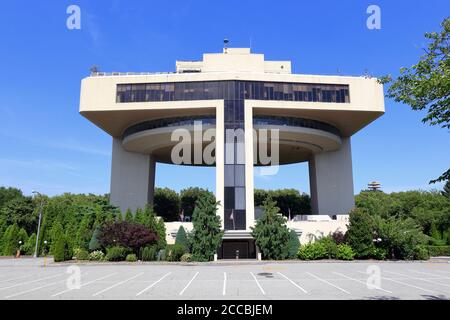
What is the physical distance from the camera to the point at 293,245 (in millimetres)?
35969

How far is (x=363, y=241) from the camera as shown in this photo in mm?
35062

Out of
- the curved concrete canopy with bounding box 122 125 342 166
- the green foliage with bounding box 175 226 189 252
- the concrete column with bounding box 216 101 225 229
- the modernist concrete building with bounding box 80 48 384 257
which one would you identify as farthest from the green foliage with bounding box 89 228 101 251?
the curved concrete canopy with bounding box 122 125 342 166

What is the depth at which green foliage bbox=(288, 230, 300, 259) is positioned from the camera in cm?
3544

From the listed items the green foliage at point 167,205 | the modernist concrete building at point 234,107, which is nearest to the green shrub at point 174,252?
the modernist concrete building at point 234,107

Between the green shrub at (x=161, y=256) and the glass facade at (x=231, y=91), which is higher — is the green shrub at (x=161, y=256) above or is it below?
below

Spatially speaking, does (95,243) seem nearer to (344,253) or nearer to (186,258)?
(186,258)

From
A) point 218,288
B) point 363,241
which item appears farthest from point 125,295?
point 363,241

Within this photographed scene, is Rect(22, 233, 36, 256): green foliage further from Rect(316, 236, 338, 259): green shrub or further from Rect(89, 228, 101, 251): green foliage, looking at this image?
Rect(316, 236, 338, 259): green shrub

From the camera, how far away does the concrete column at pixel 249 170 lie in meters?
38.8

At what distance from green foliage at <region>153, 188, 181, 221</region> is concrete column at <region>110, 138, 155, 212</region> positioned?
1886cm

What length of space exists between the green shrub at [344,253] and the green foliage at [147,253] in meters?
18.7

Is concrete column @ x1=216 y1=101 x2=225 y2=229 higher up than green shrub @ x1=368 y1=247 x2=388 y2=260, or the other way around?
concrete column @ x1=216 y1=101 x2=225 y2=229

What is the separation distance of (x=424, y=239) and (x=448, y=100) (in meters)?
33.1

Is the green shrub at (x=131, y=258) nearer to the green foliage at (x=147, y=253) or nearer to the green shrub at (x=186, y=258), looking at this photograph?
the green foliage at (x=147, y=253)
